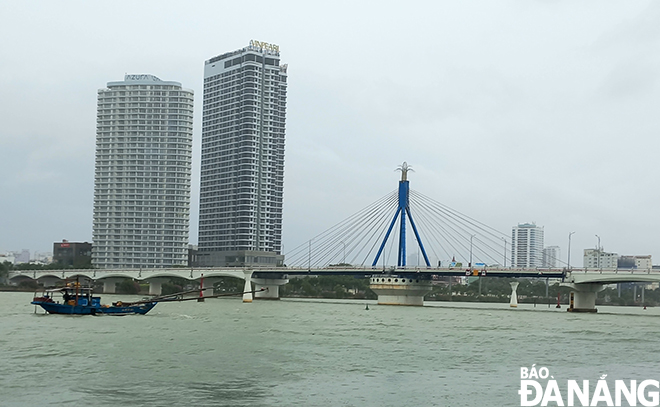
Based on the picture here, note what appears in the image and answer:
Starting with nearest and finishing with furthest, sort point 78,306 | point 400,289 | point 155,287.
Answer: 1. point 78,306
2. point 400,289
3. point 155,287

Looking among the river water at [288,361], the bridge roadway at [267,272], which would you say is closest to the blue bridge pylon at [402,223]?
the bridge roadway at [267,272]

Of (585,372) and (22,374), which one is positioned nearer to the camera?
(22,374)

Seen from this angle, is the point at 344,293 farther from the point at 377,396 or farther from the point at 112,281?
the point at 377,396

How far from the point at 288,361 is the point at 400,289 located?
7584 centimetres

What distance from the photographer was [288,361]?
38781 millimetres

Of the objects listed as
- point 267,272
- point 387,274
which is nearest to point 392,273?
point 387,274

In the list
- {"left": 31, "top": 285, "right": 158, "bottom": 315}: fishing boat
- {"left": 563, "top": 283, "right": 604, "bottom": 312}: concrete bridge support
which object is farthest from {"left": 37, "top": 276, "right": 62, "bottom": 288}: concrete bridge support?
{"left": 563, "top": 283, "right": 604, "bottom": 312}: concrete bridge support

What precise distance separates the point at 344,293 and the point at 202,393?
144073 millimetres

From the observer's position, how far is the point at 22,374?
3247cm

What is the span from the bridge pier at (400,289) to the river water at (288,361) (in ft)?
158

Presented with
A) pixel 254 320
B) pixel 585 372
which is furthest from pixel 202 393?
pixel 254 320

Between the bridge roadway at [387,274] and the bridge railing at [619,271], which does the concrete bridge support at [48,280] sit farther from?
the bridge railing at [619,271]

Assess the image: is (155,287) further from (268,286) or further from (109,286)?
(268,286)

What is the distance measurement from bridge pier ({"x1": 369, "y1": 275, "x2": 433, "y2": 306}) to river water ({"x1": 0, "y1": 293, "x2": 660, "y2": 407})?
48.0 meters
